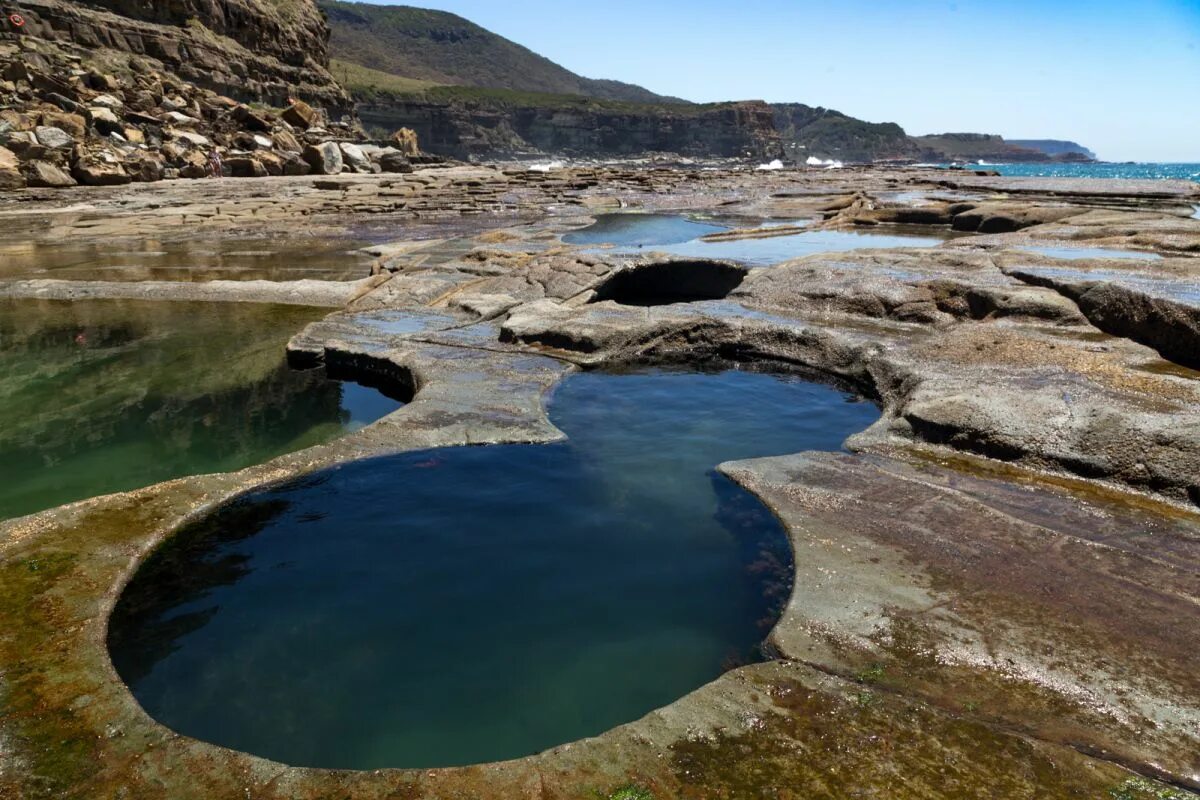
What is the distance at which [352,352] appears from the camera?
804 cm

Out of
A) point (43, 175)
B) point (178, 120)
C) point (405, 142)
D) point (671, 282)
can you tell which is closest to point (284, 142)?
point (178, 120)

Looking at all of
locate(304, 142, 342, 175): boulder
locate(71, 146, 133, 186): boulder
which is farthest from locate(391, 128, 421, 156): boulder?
locate(71, 146, 133, 186): boulder

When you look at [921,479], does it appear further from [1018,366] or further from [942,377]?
[1018,366]

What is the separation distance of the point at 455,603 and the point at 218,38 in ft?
185

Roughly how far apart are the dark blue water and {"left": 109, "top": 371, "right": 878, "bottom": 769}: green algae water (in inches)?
486

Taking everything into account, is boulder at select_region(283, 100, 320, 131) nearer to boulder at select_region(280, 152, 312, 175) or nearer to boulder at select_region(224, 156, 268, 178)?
boulder at select_region(280, 152, 312, 175)

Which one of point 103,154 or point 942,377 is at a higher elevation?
point 103,154

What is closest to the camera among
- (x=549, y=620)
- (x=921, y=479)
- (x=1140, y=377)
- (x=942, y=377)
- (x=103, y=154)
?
(x=549, y=620)

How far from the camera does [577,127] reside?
13050 centimetres

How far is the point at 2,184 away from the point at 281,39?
38422 mm

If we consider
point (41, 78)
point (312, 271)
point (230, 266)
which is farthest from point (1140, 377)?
point (41, 78)

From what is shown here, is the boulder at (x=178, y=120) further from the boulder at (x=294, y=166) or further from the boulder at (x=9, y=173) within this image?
the boulder at (x=9, y=173)

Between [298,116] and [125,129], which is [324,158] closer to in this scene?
[125,129]

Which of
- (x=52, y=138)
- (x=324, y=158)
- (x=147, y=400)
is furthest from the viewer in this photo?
(x=324, y=158)
